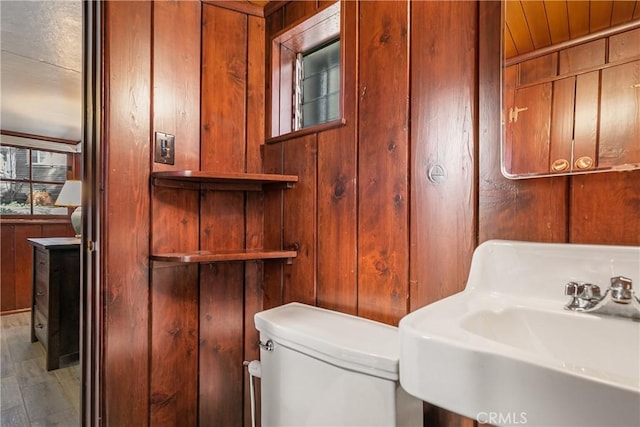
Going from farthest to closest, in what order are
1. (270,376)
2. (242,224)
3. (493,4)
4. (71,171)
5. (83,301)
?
(71,171), (242,224), (83,301), (270,376), (493,4)

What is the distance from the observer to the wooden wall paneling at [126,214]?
107 cm

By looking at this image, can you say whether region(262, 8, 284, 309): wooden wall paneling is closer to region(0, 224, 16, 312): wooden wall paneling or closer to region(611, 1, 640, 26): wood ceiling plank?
region(611, 1, 640, 26): wood ceiling plank

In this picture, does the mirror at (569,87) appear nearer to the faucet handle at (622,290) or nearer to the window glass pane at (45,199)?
the faucet handle at (622,290)

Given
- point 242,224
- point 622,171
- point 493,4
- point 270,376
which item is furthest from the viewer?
point 242,224

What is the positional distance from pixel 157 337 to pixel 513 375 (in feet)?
3.65

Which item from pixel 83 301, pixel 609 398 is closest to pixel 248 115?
pixel 83 301

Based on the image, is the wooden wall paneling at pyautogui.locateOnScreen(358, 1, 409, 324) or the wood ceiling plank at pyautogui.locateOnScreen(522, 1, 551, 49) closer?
the wood ceiling plank at pyautogui.locateOnScreen(522, 1, 551, 49)

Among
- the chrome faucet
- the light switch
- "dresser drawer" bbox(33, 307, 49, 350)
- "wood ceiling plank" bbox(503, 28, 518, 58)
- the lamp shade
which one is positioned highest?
"wood ceiling plank" bbox(503, 28, 518, 58)

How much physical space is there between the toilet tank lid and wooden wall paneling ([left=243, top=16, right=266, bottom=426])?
33 cm

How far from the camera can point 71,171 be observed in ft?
12.6

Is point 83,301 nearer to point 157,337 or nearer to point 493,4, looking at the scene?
point 157,337

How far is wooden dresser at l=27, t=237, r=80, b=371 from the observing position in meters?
2.11

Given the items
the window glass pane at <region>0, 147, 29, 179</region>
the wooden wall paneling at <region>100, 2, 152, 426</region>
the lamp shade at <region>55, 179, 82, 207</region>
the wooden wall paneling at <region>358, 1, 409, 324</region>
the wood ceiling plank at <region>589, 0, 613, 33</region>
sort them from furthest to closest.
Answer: the window glass pane at <region>0, 147, 29, 179</region> < the lamp shade at <region>55, 179, 82, 207</region> < the wooden wall paneling at <region>100, 2, 152, 426</region> < the wooden wall paneling at <region>358, 1, 409, 324</region> < the wood ceiling plank at <region>589, 0, 613, 33</region>

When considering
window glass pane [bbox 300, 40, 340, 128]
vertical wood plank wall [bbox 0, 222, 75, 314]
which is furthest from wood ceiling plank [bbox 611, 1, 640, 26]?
vertical wood plank wall [bbox 0, 222, 75, 314]
